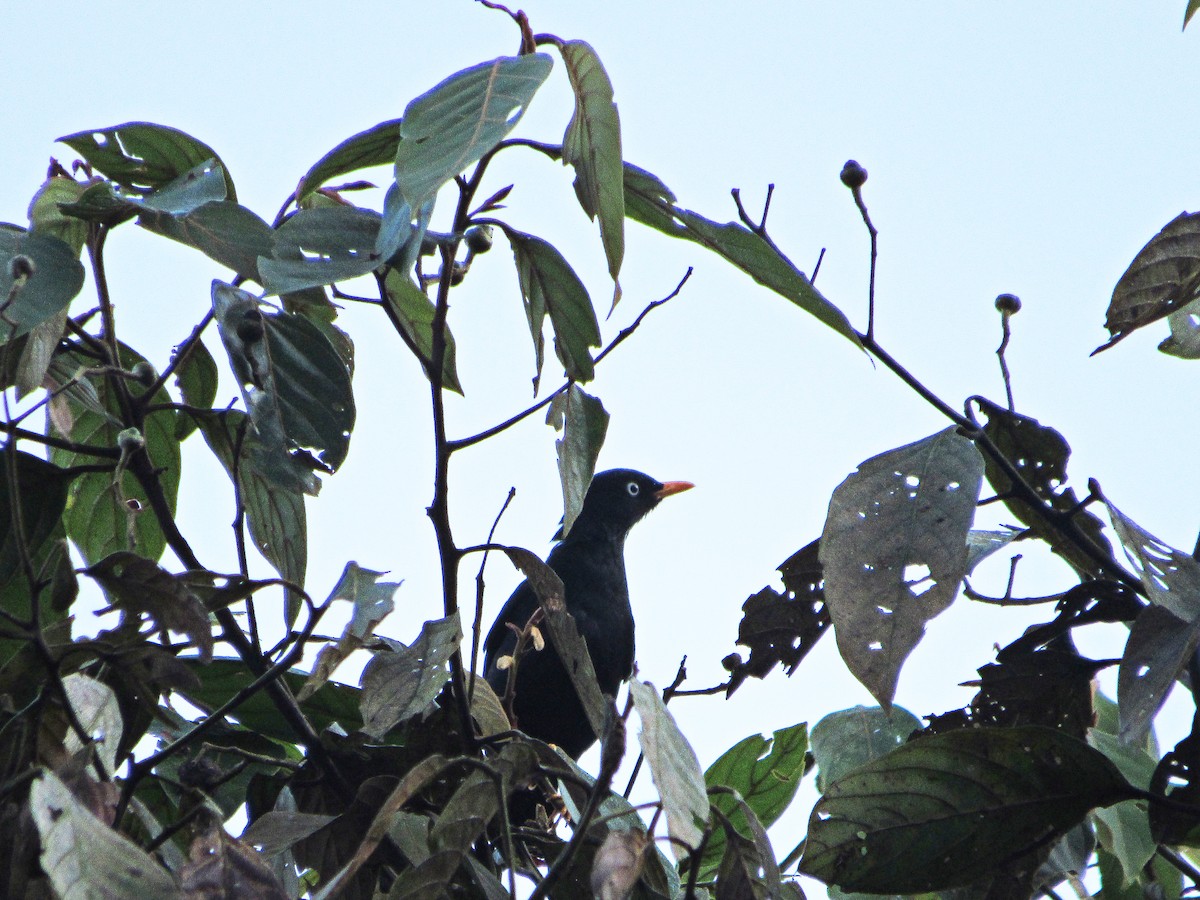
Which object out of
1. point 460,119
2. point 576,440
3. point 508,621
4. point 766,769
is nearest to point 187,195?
point 460,119

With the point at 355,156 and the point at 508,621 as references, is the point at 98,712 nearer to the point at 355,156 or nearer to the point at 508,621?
the point at 355,156

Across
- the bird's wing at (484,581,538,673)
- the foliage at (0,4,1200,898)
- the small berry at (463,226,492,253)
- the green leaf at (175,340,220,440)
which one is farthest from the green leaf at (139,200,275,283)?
Result: the bird's wing at (484,581,538,673)

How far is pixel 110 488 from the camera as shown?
202cm

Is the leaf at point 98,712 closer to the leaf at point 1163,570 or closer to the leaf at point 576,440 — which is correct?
the leaf at point 576,440

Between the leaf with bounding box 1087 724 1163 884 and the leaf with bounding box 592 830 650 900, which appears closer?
the leaf with bounding box 592 830 650 900

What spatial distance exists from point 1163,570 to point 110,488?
1515mm

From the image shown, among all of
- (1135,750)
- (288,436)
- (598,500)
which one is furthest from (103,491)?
(598,500)

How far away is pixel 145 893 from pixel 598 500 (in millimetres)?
5205

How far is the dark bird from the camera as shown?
4.95 meters

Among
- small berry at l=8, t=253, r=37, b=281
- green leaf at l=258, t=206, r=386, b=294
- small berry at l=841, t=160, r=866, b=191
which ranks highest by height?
small berry at l=841, t=160, r=866, b=191

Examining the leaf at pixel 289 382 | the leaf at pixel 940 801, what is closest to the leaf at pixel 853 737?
the leaf at pixel 940 801

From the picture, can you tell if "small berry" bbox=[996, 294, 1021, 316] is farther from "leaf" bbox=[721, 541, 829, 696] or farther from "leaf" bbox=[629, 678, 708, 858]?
"leaf" bbox=[629, 678, 708, 858]

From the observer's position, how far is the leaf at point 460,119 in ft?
4.05

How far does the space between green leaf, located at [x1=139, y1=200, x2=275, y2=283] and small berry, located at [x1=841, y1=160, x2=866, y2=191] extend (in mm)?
865
